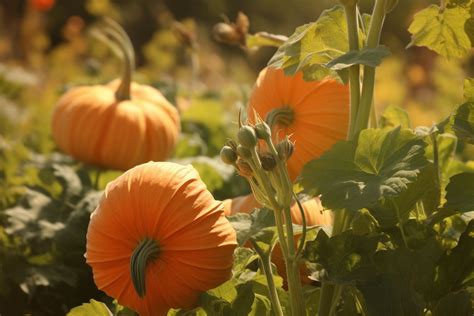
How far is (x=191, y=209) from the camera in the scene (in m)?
1.14

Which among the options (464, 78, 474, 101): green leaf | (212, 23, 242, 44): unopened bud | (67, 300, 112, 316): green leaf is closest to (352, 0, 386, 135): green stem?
(464, 78, 474, 101): green leaf

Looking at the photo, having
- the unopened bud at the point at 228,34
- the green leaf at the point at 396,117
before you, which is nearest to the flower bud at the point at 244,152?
the green leaf at the point at 396,117

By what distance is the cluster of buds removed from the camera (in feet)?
3.13

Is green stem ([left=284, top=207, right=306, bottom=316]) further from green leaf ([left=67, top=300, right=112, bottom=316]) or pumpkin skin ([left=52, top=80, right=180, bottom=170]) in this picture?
pumpkin skin ([left=52, top=80, right=180, bottom=170])

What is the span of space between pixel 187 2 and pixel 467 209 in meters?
7.12

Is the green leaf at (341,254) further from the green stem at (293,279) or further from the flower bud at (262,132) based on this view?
the flower bud at (262,132)

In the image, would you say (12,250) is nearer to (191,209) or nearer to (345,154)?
(191,209)

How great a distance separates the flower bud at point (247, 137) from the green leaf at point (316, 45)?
0.24 m

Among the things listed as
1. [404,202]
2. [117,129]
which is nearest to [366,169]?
[404,202]

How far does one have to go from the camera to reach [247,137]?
942mm

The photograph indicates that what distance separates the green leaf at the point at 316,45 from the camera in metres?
1.17

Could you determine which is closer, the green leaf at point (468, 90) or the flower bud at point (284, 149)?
the flower bud at point (284, 149)

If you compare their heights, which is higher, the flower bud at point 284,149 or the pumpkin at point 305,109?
the flower bud at point 284,149

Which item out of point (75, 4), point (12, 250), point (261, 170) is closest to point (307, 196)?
point (261, 170)
